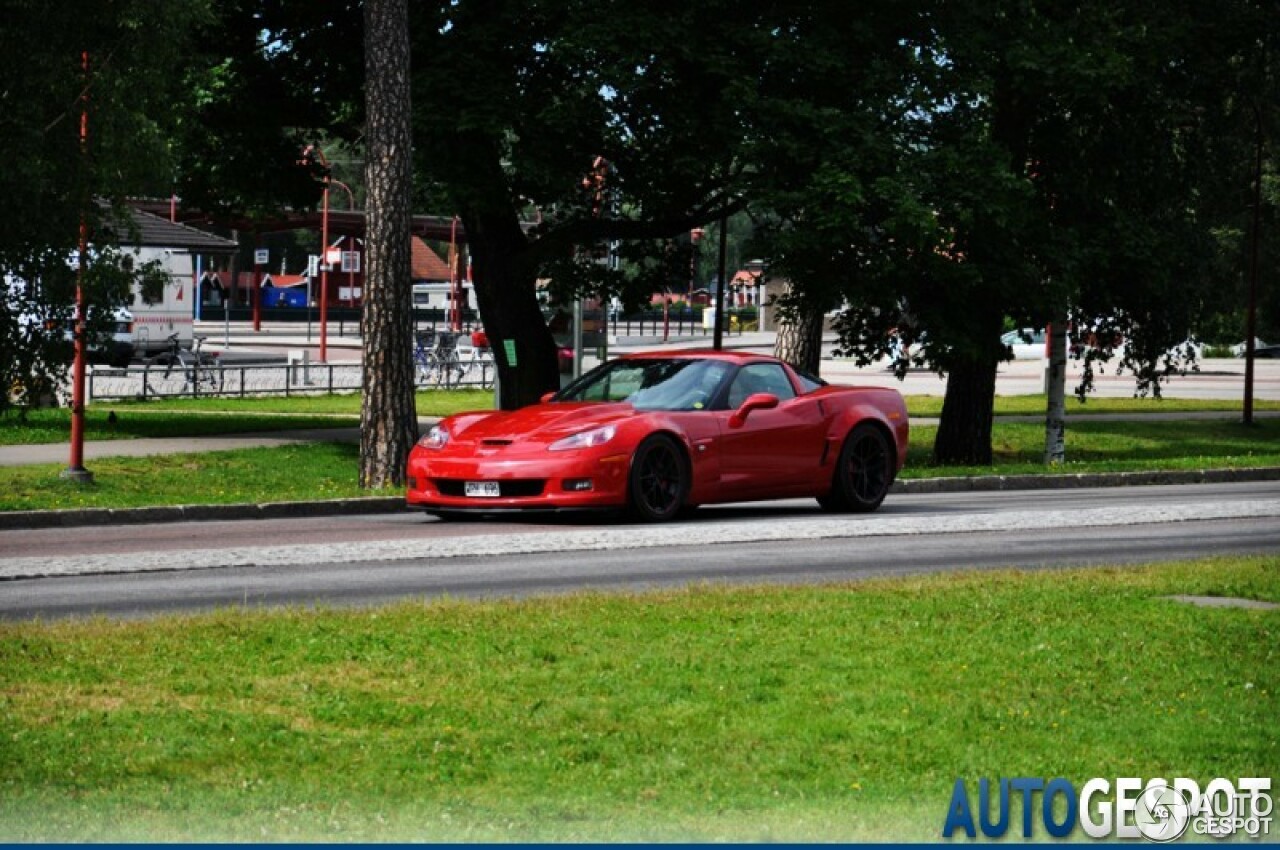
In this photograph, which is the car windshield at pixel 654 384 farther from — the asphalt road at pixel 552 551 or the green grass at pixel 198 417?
the green grass at pixel 198 417

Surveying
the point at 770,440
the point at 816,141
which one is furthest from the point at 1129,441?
A: the point at 770,440

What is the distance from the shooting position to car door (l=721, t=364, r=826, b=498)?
61.0 ft

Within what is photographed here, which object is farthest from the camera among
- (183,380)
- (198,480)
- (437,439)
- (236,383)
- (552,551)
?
(236,383)

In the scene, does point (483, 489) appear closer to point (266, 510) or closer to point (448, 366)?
point (266, 510)

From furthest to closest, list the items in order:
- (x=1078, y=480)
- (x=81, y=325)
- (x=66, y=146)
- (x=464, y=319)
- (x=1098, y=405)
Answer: (x=464, y=319) → (x=1098, y=405) → (x=1078, y=480) → (x=81, y=325) → (x=66, y=146)

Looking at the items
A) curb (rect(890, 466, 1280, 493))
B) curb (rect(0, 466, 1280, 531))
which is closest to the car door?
curb (rect(0, 466, 1280, 531))

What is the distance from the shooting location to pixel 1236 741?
7.70 meters

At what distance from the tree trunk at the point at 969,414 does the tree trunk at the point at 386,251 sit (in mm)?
12023

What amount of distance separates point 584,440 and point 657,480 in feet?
2.53

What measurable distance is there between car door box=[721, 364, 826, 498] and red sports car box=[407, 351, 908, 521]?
1 cm

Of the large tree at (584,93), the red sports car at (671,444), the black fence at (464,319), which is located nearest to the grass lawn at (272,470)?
the red sports car at (671,444)

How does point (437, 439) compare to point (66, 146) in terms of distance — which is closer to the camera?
point (437, 439)

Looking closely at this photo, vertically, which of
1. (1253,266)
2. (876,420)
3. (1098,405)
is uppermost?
(1253,266)

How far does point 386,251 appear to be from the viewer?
899 inches
